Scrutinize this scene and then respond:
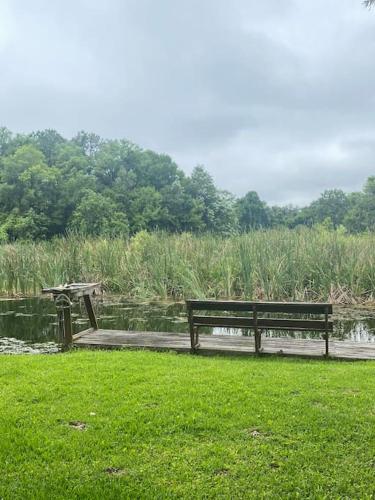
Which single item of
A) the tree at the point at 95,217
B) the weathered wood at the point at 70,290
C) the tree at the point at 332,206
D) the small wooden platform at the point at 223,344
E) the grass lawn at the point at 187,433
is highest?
the tree at the point at 332,206

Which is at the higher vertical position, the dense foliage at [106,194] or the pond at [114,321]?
the dense foliage at [106,194]

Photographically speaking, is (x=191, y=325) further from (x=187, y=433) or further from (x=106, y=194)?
(x=106, y=194)

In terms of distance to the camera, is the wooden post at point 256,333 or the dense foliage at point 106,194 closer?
the wooden post at point 256,333

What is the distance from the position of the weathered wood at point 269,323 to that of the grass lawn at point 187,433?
30.2 inches

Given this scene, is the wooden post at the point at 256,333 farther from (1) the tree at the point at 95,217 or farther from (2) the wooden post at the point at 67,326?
(1) the tree at the point at 95,217

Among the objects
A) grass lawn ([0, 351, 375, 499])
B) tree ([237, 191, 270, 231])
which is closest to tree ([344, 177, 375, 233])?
tree ([237, 191, 270, 231])

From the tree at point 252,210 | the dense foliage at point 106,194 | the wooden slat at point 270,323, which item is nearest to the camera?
the wooden slat at point 270,323

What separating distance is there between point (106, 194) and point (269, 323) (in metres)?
31.9

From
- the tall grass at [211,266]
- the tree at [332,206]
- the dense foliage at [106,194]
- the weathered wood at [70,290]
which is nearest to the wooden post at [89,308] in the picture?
the weathered wood at [70,290]

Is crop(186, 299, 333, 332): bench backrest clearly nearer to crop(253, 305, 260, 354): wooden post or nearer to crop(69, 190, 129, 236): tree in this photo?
crop(253, 305, 260, 354): wooden post

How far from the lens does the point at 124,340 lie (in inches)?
271

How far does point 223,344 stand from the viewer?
21.1ft

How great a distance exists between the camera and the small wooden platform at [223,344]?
5949mm

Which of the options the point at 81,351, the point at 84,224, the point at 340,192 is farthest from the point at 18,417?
the point at 340,192
